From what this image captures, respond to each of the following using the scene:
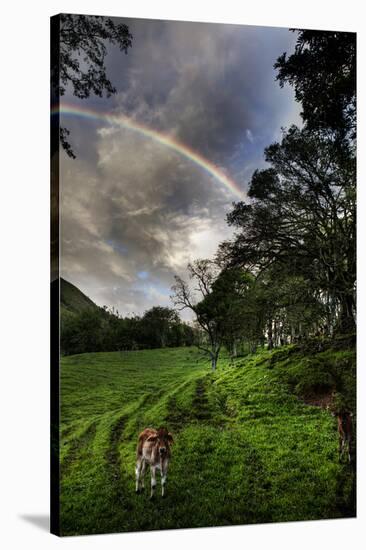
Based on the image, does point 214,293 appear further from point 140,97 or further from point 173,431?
point 140,97

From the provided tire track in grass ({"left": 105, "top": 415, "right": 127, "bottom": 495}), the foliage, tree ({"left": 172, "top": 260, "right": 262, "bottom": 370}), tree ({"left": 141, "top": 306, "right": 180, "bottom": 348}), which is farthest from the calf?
tire track in grass ({"left": 105, "top": 415, "right": 127, "bottom": 495})

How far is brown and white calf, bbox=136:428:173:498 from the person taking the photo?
26.4 feet

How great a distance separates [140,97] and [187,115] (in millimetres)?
593

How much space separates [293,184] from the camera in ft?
30.8

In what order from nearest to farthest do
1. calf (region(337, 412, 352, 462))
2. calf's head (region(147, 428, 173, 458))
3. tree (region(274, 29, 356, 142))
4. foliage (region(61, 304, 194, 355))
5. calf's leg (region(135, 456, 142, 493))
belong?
foliage (region(61, 304, 194, 355))
calf's leg (region(135, 456, 142, 493))
calf's head (region(147, 428, 173, 458))
calf (region(337, 412, 352, 462))
tree (region(274, 29, 356, 142))

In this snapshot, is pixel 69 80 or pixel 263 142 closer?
pixel 69 80

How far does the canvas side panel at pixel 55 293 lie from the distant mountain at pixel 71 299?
6 cm

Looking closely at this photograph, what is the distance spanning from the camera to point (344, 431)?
356 inches

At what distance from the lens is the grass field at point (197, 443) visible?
786 cm

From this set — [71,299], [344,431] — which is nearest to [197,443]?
[344,431]

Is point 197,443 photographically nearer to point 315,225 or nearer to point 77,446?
point 77,446

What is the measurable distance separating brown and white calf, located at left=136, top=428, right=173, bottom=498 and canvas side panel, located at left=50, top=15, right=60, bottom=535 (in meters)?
0.90

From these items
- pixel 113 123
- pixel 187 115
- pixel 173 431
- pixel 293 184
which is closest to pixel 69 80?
pixel 113 123

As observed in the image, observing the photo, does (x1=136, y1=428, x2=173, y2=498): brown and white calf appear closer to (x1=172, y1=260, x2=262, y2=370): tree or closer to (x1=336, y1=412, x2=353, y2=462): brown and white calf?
(x1=172, y1=260, x2=262, y2=370): tree
